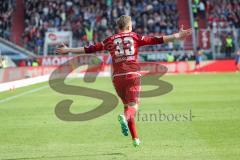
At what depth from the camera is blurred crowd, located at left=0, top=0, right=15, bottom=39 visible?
153 ft

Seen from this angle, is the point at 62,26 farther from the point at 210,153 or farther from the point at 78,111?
the point at 210,153

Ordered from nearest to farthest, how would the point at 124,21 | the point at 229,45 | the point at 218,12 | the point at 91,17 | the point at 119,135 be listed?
the point at 124,21
the point at 119,135
the point at 229,45
the point at 91,17
the point at 218,12

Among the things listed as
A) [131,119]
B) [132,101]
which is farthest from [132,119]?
[132,101]

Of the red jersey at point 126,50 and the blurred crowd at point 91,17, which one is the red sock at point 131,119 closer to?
the red jersey at point 126,50

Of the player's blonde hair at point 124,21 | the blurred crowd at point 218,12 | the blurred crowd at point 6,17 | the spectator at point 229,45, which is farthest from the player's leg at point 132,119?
the blurred crowd at point 6,17

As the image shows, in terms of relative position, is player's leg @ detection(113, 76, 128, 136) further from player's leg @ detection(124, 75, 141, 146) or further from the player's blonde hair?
the player's blonde hair

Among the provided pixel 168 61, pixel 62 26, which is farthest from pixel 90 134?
pixel 62 26

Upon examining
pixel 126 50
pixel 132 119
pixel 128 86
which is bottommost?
pixel 132 119

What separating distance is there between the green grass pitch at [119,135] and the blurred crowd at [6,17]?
28633 mm

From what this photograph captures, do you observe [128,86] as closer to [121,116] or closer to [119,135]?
[121,116]

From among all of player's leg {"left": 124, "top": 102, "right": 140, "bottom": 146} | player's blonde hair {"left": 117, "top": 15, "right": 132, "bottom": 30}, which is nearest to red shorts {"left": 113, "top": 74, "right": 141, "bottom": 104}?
player's leg {"left": 124, "top": 102, "right": 140, "bottom": 146}

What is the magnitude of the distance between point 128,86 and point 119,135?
2059 millimetres

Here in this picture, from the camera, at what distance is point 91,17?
47500 millimetres

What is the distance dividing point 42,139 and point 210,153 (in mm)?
3464
